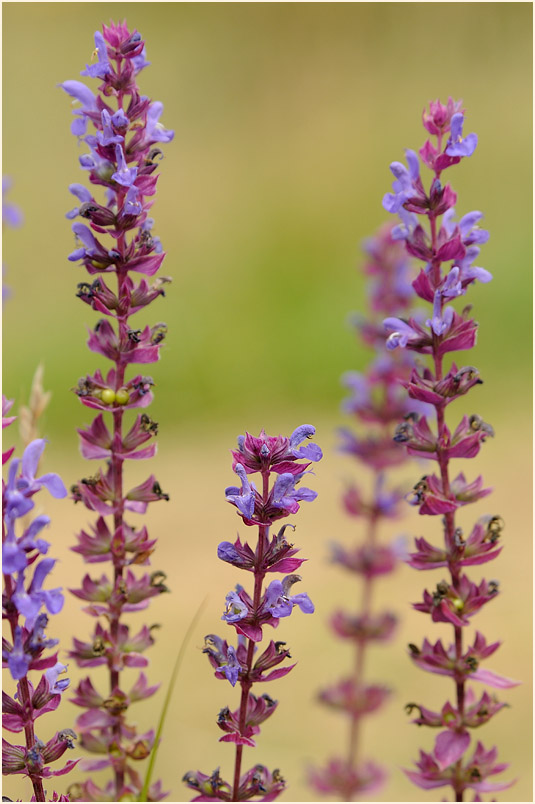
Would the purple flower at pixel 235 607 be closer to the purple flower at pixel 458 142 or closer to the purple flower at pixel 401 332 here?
the purple flower at pixel 401 332

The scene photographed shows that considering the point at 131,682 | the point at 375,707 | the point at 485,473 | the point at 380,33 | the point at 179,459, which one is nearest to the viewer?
the point at 375,707

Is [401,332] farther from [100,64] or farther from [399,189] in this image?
[100,64]

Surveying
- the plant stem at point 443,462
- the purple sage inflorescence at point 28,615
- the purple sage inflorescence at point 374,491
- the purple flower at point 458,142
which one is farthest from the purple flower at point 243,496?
the purple sage inflorescence at point 374,491

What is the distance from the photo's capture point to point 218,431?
3547 millimetres

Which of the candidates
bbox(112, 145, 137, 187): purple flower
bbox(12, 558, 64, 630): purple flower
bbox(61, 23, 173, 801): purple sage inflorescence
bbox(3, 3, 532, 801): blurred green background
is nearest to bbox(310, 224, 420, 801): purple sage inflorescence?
bbox(3, 3, 532, 801): blurred green background

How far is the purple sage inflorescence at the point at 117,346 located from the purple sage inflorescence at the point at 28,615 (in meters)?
0.12

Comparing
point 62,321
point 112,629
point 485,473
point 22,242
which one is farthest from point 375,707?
point 22,242

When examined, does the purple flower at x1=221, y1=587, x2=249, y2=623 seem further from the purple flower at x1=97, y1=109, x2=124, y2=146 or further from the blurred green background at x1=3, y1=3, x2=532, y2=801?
the blurred green background at x1=3, y1=3, x2=532, y2=801

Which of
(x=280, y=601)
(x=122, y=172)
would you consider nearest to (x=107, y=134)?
(x=122, y=172)

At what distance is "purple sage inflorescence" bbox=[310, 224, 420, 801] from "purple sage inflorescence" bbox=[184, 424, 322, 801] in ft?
2.19

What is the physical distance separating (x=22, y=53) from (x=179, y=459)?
2.86 metres

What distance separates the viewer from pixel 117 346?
82 centimetres

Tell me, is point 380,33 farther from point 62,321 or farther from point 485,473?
point 485,473

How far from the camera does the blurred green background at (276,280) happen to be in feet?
6.85
